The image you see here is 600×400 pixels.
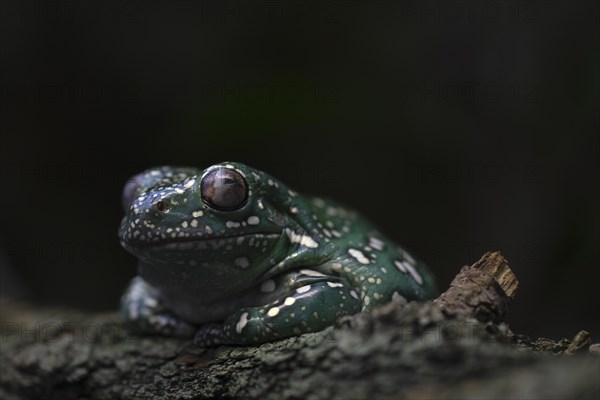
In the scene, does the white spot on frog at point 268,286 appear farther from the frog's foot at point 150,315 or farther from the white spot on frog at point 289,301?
the frog's foot at point 150,315

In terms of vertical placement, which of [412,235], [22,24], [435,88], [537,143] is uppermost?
[22,24]

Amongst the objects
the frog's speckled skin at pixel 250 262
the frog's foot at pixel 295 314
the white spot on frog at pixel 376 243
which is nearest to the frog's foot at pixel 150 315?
the frog's speckled skin at pixel 250 262

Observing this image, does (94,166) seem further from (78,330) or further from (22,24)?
(78,330)

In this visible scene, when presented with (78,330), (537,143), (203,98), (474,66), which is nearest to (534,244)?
(537,143)

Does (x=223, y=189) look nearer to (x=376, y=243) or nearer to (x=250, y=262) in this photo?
(x=250, y=262)

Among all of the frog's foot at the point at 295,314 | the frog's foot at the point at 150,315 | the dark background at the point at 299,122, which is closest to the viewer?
the frog's foot at the point at 295,314

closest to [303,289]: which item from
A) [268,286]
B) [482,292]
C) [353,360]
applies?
[268,286]

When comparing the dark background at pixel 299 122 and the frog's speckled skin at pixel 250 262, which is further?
the dark background at pixel 299 122
